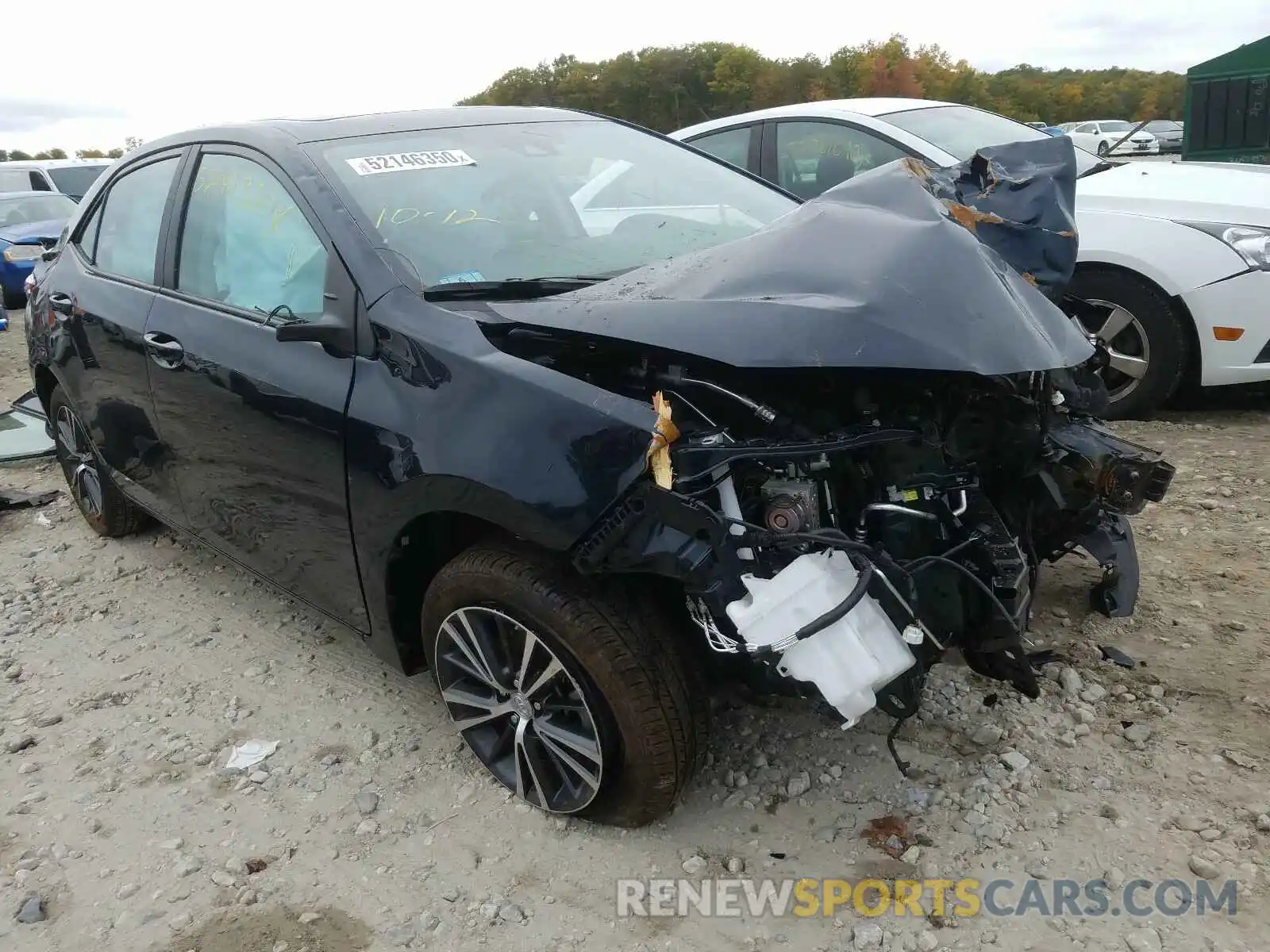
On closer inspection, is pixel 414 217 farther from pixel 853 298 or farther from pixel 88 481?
pixel 88 481

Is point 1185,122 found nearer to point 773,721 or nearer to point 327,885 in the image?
point 773,721

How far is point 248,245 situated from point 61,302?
1459 mm

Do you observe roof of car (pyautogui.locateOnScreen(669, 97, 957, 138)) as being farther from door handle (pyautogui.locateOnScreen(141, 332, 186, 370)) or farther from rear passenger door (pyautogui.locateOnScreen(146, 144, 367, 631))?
door handle (pyautogui.locateOnScreen(141, 332, 186, 370))

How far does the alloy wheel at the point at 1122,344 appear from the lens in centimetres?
468

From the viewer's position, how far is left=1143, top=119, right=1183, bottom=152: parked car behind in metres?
31.6

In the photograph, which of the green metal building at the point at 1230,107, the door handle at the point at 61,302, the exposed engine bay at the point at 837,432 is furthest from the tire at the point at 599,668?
the green metal building at the point at 1230,107

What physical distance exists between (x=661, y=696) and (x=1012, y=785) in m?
0.97

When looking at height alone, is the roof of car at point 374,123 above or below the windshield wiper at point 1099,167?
above

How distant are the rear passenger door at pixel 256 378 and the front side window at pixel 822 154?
325cm

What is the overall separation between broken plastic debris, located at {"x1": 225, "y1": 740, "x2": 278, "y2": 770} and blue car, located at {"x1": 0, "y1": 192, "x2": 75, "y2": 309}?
9840 mm

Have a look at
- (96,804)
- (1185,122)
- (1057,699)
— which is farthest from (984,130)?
(1185,122)

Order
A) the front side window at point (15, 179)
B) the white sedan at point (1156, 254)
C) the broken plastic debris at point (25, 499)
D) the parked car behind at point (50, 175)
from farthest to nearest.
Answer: the front side window at point (15, 179) → the parked car behind at point (50, 175) → the broken plastic debris at point (25, 499) → the white sedan at point (1156, 254)

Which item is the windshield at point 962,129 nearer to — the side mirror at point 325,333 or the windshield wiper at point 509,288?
the windshield wiper at point 509,288

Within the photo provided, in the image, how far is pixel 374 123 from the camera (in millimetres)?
3088
